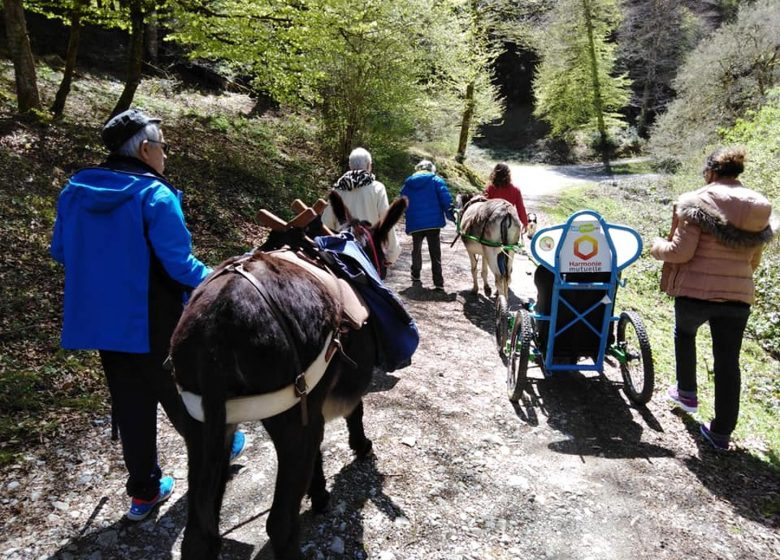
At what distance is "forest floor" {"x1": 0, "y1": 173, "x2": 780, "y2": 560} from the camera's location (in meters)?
2.68

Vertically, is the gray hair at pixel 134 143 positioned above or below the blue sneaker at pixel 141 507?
above

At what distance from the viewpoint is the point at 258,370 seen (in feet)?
6.39

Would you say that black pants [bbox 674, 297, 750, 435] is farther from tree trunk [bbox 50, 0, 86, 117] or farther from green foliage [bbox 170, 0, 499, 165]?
tree trunk [bbox 50, 0, 86, 117]

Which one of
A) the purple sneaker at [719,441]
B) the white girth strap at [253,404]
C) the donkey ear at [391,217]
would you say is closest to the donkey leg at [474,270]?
the donkey ear at [391,217]

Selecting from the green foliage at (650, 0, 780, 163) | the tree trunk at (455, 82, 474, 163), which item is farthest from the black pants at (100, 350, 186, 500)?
the green foliage at (650, 0, 780, 163)

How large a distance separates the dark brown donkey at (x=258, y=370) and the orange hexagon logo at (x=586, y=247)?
232 cm

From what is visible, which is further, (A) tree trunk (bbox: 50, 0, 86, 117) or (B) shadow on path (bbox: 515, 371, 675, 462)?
(A) tree trunk (bbox: 50, 0, 86, 117)

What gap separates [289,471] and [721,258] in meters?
3.23

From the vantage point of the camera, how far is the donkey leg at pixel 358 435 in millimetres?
3270

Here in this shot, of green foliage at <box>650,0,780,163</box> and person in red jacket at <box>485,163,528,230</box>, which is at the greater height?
green foliage at <box>650,0,780,163</box>

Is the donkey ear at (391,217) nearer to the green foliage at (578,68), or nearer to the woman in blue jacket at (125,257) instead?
the woman in blue jacket at (125,257)

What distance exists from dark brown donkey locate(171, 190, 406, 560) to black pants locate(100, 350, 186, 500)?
2.15 ft

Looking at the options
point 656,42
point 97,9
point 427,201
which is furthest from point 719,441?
point 656,42

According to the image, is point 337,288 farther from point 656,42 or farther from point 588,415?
point 656,42
